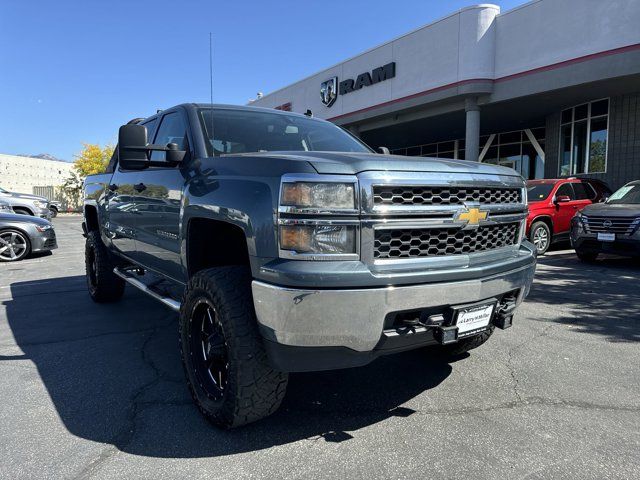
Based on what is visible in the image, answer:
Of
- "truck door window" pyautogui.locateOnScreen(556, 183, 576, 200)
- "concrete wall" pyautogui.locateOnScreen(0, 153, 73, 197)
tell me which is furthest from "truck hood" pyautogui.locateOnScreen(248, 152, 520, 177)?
"concrete wall" pyautogui.locateOnScreen(0, 153, 73, 197)

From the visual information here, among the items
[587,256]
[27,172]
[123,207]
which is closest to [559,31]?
[587,256]

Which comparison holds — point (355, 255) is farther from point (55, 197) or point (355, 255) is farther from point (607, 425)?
point (55, 197)

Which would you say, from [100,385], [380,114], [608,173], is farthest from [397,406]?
[380,114]

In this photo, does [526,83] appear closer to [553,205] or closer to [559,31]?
[559,31]

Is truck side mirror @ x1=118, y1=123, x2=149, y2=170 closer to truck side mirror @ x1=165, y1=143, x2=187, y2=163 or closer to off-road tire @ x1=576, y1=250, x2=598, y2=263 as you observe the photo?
truck side mirror @ x1=165, y1=143, x2=187, y2=163

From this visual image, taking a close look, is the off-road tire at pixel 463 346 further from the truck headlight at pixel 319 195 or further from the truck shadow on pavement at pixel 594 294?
the truck headlight at pixel 319 195

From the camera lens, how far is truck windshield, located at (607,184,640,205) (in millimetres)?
8523

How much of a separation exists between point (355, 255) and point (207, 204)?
1.03m

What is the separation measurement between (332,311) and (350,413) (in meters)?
1.00

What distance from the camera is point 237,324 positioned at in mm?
2365

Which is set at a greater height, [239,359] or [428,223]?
[428,223]

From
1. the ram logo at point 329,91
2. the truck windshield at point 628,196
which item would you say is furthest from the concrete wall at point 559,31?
the ram logo at point 329,91

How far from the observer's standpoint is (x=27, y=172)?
196 feet

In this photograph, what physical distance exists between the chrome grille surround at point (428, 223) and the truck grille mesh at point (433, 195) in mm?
11
